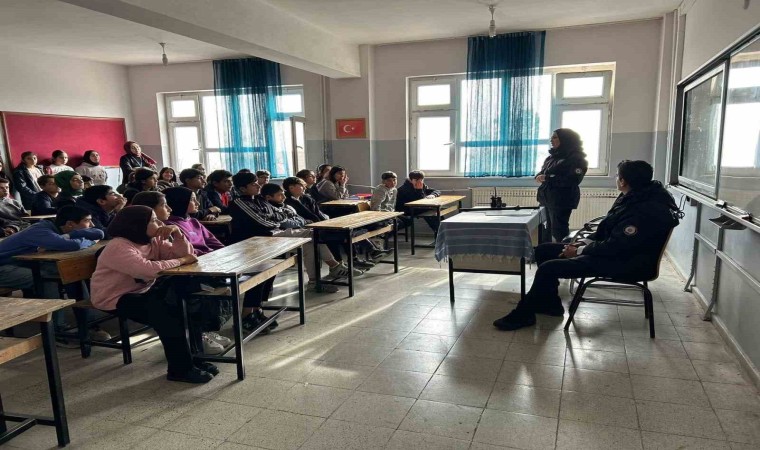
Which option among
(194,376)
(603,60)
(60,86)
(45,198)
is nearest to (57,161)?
(60,86)

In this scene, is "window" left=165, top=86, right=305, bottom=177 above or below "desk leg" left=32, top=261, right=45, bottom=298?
above

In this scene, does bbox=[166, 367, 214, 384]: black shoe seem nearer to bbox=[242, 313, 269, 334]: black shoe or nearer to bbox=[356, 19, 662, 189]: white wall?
bbox=[242, 313, 269, 334]: black shoe

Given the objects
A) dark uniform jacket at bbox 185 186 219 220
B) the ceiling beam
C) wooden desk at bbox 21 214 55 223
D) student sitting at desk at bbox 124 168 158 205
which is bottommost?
wooden desk at bbox 21 214 55 223

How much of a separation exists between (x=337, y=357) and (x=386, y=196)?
10.1 ft

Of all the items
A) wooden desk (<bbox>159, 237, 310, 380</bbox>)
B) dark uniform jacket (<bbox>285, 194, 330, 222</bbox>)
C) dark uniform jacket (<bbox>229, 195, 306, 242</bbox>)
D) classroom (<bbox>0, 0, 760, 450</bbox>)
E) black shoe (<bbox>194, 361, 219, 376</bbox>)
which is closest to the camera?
classroom (<bbox>0, 0, 760, 450</bbox>)

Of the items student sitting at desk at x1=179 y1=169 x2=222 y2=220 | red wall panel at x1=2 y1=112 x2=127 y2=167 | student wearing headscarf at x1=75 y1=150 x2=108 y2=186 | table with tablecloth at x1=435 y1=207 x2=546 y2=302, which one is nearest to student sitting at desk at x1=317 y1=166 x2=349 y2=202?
student sitting at desk at x1=179 y1=169 x2=222 y2=220

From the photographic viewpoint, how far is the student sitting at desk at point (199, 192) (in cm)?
447

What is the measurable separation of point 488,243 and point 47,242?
2.99 metres

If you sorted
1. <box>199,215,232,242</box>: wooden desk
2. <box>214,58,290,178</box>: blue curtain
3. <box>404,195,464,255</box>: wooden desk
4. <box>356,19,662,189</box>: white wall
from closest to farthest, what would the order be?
<box>199,215,232,242</box>: wooden desk → <box>404,195,464,255</box>: wooden desk → <box>356,19,662,189</box>: white wall → <box>214,58,290,178</box>: blue curtain

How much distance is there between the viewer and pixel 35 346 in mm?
1965

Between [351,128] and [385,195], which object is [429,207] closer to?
[385,195]

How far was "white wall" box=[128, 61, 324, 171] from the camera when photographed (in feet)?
25.9

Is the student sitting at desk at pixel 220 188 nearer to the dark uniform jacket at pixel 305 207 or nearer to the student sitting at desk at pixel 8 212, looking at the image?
the dark uniform jacket at pixel 305 207

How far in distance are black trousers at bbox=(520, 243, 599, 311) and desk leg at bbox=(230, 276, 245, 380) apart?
193 cm
